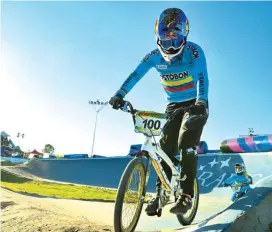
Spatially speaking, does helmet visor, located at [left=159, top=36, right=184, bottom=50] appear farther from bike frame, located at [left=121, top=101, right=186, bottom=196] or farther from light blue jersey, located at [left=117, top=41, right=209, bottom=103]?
bike frame, located at [left=121, top=101, right=186, bottom=196]

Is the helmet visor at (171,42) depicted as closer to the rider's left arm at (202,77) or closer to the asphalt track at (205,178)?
the rider's left arm at (202,77)

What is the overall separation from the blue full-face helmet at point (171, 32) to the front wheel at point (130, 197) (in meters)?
1.62

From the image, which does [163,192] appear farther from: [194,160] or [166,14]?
[166,14]

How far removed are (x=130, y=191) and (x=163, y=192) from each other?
71cm

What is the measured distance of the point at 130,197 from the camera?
3588mm

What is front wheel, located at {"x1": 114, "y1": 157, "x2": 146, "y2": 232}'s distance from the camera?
3232 millimetres

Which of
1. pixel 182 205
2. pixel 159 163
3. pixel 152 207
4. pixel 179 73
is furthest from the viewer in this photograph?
pixel 179 73

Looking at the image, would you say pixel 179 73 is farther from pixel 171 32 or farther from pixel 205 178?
pixel 205 178

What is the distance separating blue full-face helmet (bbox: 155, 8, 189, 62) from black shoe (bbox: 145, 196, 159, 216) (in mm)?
2058

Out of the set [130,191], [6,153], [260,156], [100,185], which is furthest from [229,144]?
[6,153]

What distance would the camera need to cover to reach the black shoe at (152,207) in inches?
153

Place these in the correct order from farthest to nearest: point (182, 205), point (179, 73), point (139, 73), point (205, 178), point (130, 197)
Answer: point (205, 178) < point (139, 73) < point (179, 73) < point (182, 205) < point (130, 197)

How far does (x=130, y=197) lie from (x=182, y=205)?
720 millimetres

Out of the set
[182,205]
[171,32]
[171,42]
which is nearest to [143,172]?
[182,205]
